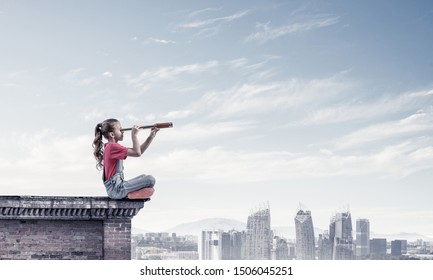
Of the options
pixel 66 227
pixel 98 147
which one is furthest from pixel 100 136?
pixel 66 227

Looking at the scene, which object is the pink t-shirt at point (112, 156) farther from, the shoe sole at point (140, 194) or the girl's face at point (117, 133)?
the shoe sole at point (140, 194)

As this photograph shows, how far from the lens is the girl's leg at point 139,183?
43.6ft

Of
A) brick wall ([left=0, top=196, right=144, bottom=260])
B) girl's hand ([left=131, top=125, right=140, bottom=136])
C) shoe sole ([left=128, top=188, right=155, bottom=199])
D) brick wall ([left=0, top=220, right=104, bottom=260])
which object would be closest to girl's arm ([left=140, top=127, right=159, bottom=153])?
girl's hand ([left=131, top=125, right=140, bottom=136])

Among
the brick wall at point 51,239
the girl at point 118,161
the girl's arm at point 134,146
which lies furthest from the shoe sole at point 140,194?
the brick wall at point 51,239

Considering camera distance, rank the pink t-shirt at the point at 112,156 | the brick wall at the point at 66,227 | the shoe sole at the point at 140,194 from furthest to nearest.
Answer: the shoe sole at the point at 140,194
the pink t-shirt at the point at 112,156
the brick wall at the point at 66,227

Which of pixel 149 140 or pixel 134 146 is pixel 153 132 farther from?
pixel 134 146

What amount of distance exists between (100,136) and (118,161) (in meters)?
0.67

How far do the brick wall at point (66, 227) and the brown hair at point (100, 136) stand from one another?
0.85 meters

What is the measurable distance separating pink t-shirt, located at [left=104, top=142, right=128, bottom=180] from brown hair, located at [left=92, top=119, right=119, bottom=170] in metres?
0.29

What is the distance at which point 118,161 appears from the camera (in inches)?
529
